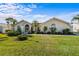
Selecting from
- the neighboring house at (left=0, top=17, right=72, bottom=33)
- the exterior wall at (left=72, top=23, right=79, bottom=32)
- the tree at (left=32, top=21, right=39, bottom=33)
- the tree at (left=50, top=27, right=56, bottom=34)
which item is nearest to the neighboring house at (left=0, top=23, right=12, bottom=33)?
the neighboring house at (left=0, top=17, right=72, bottom=33)

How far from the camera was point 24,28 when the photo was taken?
3.43 meters

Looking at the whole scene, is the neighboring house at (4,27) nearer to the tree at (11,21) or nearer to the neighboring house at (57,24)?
the tree at (11,21)

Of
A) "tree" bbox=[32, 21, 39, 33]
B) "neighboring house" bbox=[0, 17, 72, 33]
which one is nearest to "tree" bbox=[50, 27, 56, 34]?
"neighboring house" bbox=[0, 17, 72, 33]

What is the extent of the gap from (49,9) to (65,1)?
181 mm

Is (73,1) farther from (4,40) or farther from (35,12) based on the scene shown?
(4,40)

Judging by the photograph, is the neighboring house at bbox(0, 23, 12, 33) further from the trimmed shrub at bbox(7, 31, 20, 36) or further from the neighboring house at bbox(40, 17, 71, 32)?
the neighboring house at bbox(40, 17, 71, 32)

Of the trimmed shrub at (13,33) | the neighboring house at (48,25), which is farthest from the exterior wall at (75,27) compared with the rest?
the trimmed shrub at (13,33)

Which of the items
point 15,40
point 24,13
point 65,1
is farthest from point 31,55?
point 65,1

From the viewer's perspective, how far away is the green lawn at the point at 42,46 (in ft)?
11.1

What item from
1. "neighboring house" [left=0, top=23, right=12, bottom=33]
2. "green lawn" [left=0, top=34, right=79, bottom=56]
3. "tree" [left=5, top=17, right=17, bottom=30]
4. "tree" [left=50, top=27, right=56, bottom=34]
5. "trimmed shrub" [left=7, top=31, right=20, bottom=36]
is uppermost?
"tree" [left=5, top=17, right=17, bottom=30]

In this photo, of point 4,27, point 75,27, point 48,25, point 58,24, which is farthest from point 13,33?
point 75,27

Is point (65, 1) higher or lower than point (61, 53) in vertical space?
higher

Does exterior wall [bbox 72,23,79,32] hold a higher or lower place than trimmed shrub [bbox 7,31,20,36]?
higher

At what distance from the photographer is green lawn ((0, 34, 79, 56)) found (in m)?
Answer: 3.40
